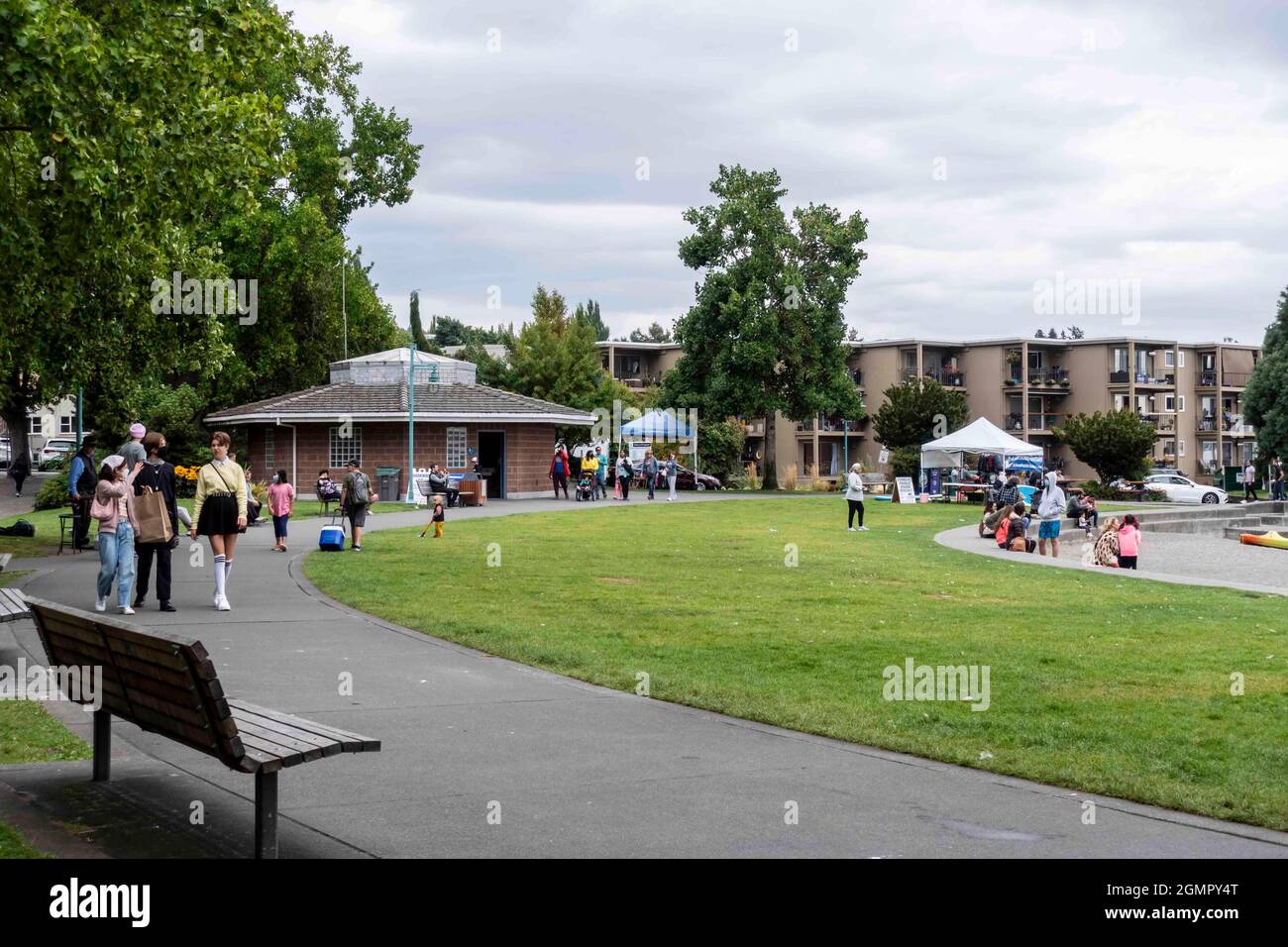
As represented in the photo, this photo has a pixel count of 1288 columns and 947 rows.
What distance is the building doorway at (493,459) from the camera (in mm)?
50188

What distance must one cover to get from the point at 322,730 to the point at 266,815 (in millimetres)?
721

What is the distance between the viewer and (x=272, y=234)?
54500 mm

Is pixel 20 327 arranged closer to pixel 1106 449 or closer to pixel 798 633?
pixel 798 633

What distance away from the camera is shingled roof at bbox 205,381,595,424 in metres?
48.2

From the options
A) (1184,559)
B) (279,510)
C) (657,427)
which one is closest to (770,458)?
(657,427)

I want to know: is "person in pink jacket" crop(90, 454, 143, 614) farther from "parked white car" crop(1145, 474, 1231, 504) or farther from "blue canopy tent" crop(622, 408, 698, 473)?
"parked white car" crop(1145, 474, 1231, 504)

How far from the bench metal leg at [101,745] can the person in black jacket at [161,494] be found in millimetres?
7847

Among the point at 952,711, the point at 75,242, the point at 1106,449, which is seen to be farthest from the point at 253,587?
the point at 1106,449

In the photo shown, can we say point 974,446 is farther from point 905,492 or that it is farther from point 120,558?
point 120,558

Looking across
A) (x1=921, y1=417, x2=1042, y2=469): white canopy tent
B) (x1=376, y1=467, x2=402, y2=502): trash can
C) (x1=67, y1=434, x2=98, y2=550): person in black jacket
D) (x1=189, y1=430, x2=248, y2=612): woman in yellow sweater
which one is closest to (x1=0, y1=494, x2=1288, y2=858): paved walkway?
(x1=189, y1=430, x2=248, y2=612): woman in yellow sweater

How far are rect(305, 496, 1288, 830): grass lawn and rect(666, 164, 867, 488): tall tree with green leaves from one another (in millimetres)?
36189

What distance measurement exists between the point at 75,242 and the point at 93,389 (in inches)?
589

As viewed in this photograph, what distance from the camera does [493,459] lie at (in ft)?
167
